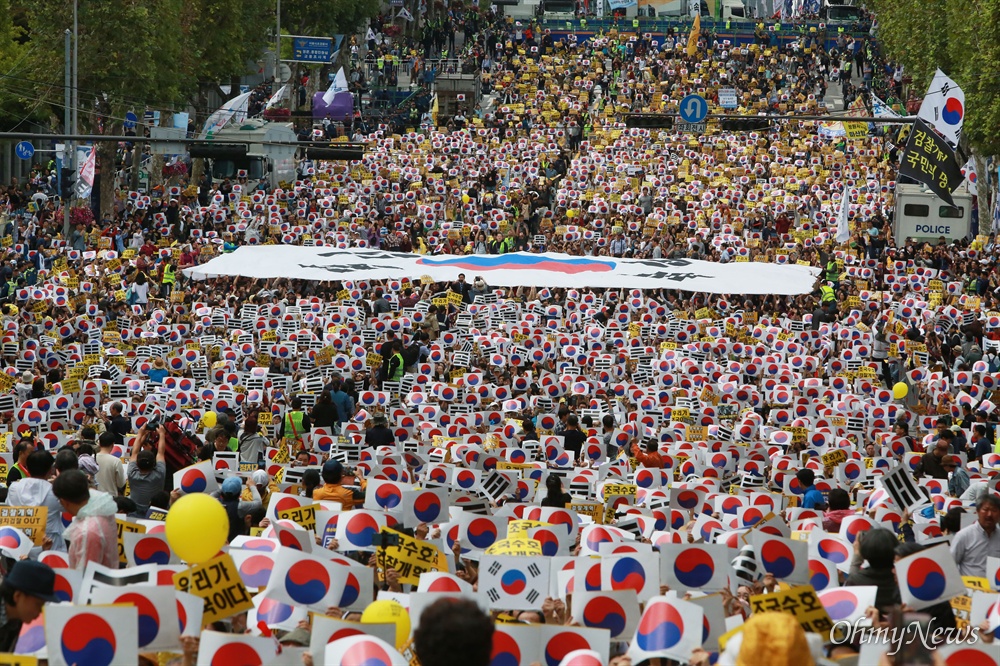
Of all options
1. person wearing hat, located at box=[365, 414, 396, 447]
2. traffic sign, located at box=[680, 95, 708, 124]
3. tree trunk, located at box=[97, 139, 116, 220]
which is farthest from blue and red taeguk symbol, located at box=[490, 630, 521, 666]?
tree trunk, located at box=[97, 139, 116, 220]

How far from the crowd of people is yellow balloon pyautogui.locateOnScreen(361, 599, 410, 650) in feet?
0.09

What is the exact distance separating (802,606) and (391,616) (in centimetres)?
219

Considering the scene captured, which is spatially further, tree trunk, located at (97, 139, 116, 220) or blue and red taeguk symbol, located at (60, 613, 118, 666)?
tree trunk, located at (97, 139, 116, 220)

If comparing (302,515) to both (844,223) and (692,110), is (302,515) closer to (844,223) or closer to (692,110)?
(692,110)

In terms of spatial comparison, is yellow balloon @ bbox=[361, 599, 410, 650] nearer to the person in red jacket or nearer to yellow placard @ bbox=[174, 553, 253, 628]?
yellow placard @ bbox=[174, 553, 253, 628]

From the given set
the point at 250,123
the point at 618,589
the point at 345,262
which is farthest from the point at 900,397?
the point at 250,123

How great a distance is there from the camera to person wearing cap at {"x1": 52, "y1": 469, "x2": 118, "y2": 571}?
9.70 meters

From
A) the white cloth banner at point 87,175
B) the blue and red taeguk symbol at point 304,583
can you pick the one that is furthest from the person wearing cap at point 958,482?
the white cloth banner at point 87,175

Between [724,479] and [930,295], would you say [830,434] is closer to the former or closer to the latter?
[724,479]

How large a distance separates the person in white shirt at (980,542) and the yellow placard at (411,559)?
349 cm

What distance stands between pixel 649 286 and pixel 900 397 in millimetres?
6278

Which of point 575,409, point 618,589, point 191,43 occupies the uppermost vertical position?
point 191,43

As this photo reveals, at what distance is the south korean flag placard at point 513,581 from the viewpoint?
9.65 m

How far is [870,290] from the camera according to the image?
3491 centimetres
